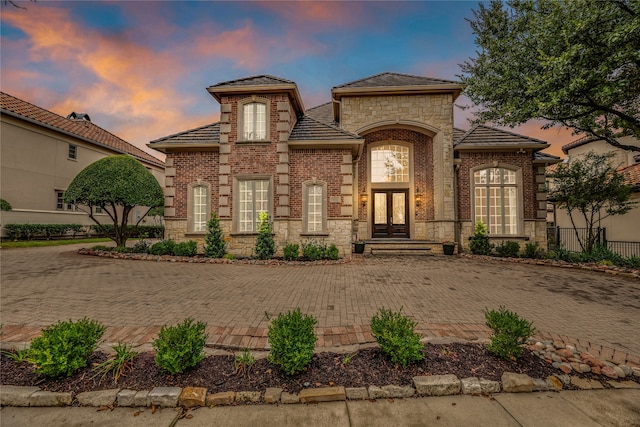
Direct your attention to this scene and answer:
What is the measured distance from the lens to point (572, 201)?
10758 millimetres

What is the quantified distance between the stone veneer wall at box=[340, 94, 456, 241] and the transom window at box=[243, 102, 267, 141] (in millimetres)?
4295

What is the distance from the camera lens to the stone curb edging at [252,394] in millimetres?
2510

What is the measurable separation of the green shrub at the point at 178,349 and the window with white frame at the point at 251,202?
29.3 feet

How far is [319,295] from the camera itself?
19.5ft

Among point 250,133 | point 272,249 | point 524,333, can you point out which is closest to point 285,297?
point 524,333

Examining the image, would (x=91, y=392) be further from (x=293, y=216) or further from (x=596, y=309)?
(x=293, y=216)

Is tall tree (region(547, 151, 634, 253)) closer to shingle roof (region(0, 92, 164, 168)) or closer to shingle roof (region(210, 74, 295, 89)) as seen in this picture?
shingle roof (region(210, 74, 295, 89))

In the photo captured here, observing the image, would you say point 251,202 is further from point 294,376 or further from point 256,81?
point 294,376

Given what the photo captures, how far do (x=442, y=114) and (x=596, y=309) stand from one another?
419 inches

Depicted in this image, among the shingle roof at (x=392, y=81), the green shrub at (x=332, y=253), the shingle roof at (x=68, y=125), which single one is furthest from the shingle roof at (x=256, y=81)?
the shingle roof at (x=68, y=125)

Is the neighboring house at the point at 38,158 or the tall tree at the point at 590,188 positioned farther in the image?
the neighboring house at the point at 38,158

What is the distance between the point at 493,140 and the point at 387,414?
47.4 ft

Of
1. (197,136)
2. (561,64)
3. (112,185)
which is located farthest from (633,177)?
(112,185)

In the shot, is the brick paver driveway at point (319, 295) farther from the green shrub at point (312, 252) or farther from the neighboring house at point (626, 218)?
the neighboring house at point (626, 218)
